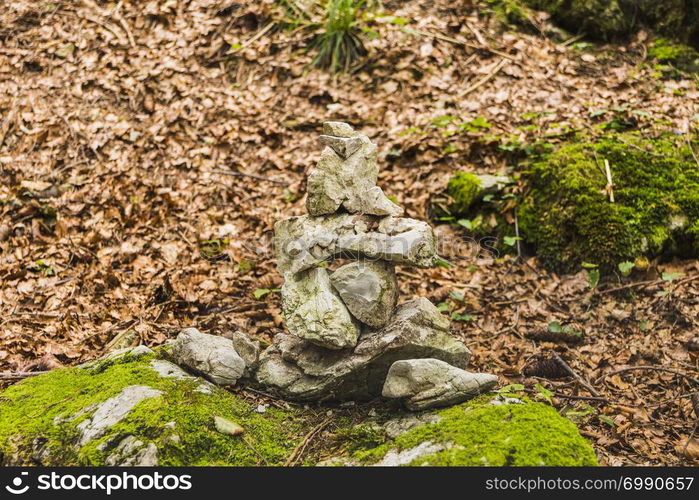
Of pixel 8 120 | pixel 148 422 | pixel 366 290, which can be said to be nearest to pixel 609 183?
pixel 366 290

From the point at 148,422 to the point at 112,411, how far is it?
0.97ft

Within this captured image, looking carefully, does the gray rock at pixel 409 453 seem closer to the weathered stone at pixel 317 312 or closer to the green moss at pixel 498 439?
the green moss at pixel 498 439

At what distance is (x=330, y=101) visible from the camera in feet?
26.0

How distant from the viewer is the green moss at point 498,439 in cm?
259

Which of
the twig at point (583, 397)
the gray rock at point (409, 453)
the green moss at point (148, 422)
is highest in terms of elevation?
the gray rock at point (409, 453)

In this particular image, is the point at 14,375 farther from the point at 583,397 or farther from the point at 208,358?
the point at 583,397

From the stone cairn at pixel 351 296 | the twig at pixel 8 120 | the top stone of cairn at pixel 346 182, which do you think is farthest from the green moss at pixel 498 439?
the twig at pixel 8 120

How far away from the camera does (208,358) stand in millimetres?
3570

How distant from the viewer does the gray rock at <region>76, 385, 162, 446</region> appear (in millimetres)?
2980

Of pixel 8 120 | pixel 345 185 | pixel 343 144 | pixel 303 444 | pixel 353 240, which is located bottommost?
pixel 8 120

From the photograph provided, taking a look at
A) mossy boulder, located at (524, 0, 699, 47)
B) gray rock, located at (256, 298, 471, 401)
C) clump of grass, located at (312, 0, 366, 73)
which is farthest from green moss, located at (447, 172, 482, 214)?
mossy boulder, located at (524, 0, 699, 47)

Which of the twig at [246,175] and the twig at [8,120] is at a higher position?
the twig at [8,120]

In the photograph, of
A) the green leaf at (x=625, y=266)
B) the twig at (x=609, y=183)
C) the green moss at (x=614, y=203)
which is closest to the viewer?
the green leaf at (x=625, y=266)
